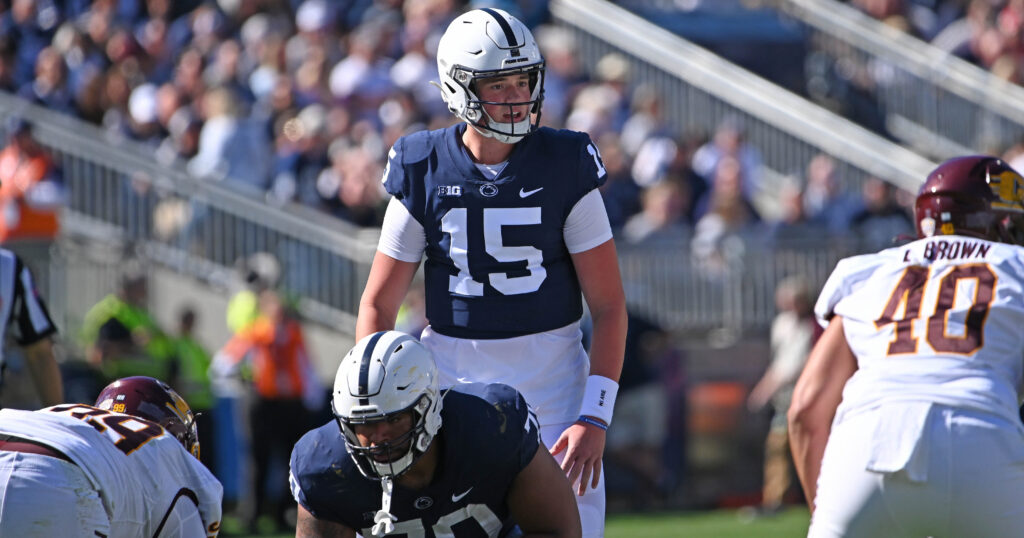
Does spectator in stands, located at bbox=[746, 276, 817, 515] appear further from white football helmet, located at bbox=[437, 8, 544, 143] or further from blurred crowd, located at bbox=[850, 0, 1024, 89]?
white football helmet, located at bbox=[437, 8, 544, 143]

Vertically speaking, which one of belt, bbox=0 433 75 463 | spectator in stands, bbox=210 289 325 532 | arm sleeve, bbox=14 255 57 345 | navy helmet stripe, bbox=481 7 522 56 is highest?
navy helmet stripe, bbox=481 7 522 56

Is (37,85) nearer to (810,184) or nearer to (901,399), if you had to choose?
(810,184)

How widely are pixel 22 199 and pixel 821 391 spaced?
341 inches

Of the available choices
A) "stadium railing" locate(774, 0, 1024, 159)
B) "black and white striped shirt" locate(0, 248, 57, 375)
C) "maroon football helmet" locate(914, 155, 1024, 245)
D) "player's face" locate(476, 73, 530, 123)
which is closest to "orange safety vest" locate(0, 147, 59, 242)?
"black and white striped shirt" locate(0, 248, 57, 375)

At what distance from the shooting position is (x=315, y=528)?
4.18m

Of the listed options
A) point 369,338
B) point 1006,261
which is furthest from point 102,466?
point 1006,261

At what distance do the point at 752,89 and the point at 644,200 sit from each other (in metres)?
2.92

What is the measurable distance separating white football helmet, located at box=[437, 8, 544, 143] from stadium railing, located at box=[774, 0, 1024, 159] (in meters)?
11.9

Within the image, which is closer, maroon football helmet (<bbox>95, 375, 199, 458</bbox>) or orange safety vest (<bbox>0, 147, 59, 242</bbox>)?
maroon football helmet (<bbox>95, 375, 199, 458</bbox>)

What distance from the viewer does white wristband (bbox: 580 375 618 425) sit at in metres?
4.52

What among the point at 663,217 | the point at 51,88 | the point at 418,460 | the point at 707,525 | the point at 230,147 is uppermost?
the point at 418,460

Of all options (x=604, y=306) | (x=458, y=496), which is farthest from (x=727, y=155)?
(x=458, y=496)

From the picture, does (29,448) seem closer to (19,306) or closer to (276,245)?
(19,306)

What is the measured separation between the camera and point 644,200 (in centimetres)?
1377
